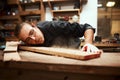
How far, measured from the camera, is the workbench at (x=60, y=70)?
2.27 feet

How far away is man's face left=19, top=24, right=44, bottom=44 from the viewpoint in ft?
4.65

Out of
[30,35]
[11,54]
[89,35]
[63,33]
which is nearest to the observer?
[11,54]

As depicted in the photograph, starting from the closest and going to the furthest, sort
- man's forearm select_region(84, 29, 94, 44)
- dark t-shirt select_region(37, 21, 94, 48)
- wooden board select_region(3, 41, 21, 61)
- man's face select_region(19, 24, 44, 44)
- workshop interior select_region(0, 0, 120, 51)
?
wooden board select_region(3, 41, 21, 61) < man's face select_region(19, 24, 44, 44) < man's forearm select_region(84, 29, 94, 44) < dark t-shirt select_region(37, 21, 94, 48) < workshop interior select_region(0, 0, 120, 51)

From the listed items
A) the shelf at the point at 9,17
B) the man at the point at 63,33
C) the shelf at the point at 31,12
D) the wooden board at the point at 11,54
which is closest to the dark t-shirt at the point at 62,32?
the man at the point at 63,33

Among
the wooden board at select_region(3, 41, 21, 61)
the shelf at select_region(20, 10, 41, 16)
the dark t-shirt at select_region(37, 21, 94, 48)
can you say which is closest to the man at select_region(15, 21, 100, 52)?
the dark t-shirt at select_region(37, 21, 94, 48)

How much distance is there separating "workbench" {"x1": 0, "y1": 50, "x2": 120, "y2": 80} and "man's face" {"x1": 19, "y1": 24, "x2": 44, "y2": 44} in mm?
527

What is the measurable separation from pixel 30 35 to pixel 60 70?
76 cm

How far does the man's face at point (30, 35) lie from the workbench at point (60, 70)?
1.73ft

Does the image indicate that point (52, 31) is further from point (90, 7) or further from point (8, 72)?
point (90, 7)

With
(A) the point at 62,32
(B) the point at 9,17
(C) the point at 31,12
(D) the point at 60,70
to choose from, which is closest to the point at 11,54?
(D) the point at 60,70

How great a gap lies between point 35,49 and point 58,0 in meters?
3.00

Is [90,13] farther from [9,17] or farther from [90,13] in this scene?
[9,17]

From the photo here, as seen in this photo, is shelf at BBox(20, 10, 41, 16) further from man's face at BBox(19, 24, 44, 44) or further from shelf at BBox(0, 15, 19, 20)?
man's face at BBox(19, 24, 44, 44)

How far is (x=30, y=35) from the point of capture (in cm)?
144
